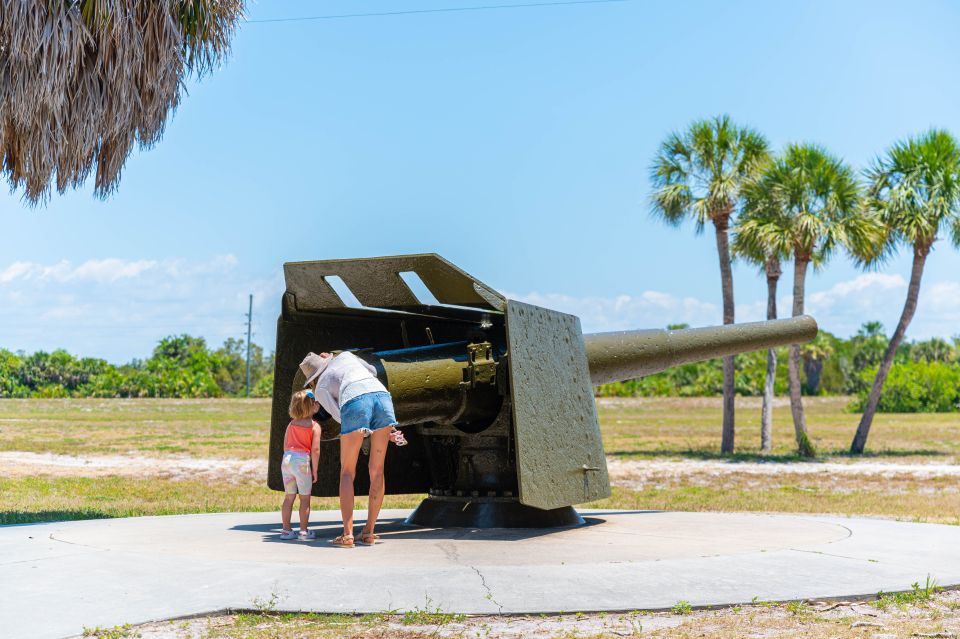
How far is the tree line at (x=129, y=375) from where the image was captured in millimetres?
63025

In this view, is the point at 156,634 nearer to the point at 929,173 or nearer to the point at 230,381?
the point at 929,173

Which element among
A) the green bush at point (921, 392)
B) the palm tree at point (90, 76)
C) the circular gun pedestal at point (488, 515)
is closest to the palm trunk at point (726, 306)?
the palm tree at point (90, 76)

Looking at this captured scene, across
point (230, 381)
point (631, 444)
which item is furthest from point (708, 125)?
point (230, 381)

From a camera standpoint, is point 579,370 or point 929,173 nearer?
point 579,370

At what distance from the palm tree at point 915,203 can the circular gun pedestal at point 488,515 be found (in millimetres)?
20204

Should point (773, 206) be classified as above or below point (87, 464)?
above

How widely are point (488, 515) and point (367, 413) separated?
5.15 ft

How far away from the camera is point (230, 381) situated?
242ft

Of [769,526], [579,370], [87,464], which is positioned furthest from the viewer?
[87,464]

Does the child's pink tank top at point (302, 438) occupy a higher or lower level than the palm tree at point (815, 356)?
lower

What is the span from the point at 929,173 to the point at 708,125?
542cm

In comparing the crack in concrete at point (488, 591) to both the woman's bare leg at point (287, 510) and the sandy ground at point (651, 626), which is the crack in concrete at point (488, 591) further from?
the woman's bare leg at point (287, 510)

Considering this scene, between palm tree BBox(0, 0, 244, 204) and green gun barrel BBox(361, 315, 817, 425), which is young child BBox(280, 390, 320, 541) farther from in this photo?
palm tree BBox(0, 0, 244, 204)

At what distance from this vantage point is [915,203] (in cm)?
2631
